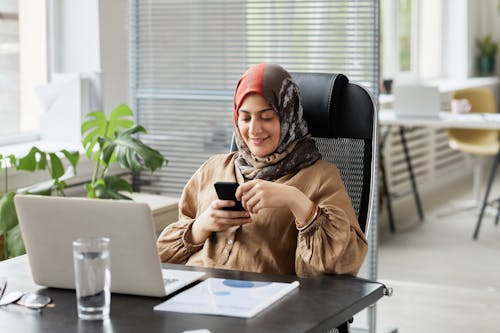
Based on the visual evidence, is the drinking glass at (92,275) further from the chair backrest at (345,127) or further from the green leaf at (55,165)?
the green leaf at (55,165)

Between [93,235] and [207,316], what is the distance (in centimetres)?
30

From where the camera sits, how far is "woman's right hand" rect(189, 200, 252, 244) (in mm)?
2230

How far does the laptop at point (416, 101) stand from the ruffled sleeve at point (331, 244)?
120 inches

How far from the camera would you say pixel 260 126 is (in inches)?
96.0

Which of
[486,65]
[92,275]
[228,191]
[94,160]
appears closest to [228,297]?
[92,275]

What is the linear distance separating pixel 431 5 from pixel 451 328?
16.1 ft

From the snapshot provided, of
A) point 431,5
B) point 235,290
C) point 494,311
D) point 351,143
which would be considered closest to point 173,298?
point 235,290

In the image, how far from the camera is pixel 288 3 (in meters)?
3.95

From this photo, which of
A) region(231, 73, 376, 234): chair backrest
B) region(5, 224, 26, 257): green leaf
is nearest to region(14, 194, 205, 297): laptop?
region(231, 73, 376, 234): chair backrest

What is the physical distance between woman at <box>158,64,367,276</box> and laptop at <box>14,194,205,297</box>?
1.12 feet

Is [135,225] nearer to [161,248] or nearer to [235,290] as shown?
[235,290]

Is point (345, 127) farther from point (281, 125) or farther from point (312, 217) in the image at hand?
point (312, 217)

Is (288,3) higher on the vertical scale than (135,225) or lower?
higher

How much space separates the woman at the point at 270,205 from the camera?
2189mm
